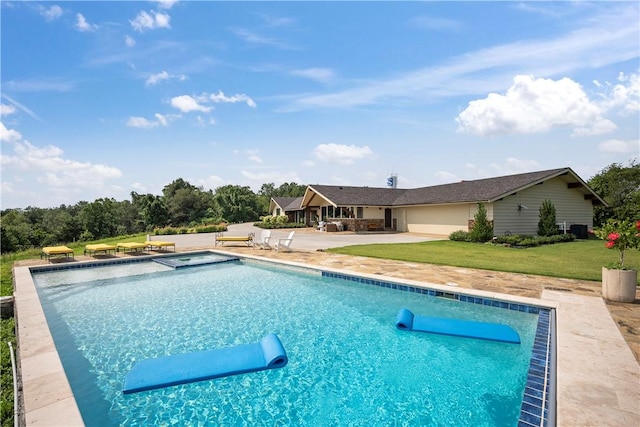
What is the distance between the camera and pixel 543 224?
67.6 feet

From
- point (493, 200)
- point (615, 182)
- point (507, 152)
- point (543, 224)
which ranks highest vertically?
point (507, 152)

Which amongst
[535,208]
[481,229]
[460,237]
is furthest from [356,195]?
[535,208]

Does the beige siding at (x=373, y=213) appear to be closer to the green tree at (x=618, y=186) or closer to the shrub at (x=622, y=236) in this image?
the green tree at (x=618, y=186)

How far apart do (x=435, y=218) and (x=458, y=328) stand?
19.7m

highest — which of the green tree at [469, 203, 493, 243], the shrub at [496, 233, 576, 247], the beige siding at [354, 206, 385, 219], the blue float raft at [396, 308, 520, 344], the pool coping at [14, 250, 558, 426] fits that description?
the beige siding at [354, 206, 385, 219]

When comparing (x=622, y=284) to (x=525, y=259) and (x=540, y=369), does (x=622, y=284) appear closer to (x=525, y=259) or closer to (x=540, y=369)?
(x=540, y=369)

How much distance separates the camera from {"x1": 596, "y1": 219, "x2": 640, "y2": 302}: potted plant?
6.79 m

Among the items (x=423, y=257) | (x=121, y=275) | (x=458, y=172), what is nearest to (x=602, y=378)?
(x=423, y=257)

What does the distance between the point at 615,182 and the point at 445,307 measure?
36.2 m

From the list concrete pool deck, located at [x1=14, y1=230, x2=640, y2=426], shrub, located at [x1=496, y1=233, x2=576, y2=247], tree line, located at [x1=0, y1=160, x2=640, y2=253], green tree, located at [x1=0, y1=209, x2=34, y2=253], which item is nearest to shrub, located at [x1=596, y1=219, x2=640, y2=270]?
concrete pool deck, located at [x1=14, y1=230, x2=640, y2=426]

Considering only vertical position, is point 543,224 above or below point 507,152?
below

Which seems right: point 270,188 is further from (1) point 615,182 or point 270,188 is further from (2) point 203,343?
(2) point 203,343

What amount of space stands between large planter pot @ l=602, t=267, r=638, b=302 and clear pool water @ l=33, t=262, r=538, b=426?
205 cm

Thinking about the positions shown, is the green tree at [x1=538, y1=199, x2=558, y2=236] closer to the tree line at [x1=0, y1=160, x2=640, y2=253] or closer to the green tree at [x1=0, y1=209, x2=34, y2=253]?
the tree line at [x1=0, y1=160, x2=640, y2=253]
